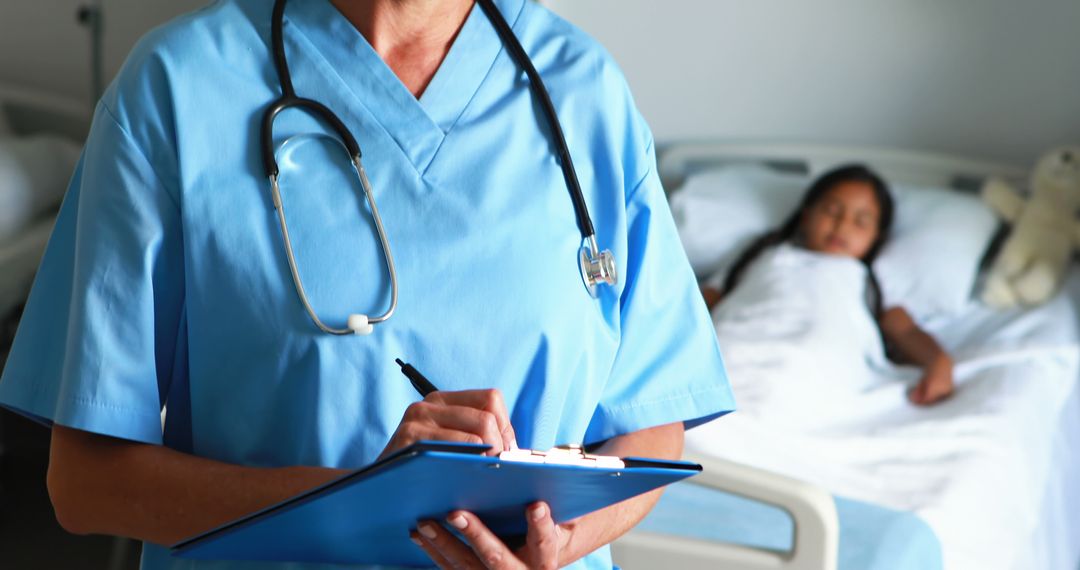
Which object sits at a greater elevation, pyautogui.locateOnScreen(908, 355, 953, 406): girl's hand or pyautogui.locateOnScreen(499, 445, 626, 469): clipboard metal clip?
pyautogui.locateOnScreen(499, 445, 626, 469): clipboard metal clip

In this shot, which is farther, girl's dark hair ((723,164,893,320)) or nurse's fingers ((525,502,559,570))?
girl's dark hair ((723,164,893,320))

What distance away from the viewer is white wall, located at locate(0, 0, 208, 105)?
241 cm

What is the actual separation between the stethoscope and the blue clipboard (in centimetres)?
16

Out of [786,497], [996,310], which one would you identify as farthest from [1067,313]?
[786,497]

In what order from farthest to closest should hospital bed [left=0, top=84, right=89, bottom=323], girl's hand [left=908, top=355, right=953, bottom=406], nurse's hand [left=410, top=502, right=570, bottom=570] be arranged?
1. hospital bed [left=0, top=84, right=89, bottom=323]
2. girl's hand [left=908, top=355, right=953, bottom=406]
3. nurse's hand [left=410, top=502, right=570, bottom=570]

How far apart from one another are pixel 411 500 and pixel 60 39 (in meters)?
2.05

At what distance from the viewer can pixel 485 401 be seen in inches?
31.7

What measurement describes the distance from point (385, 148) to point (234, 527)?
A: 0.35 metres

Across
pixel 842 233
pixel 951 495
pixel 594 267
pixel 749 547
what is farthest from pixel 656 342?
pixel 842 233

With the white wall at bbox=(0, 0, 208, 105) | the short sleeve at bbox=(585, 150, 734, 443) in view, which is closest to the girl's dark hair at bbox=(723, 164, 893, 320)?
the white wall at bbox=(0, 0, 208, 105)

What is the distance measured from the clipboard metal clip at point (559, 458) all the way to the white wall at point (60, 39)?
6.60 feet

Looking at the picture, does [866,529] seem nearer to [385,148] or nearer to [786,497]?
[786,497]

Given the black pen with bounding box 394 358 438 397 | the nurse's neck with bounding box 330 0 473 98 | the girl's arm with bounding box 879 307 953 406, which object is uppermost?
the nurse's neck with bounding box 330 0 473 98

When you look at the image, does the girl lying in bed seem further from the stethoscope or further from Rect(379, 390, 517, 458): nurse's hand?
Rect(379, 390, 517, 458): nurse's hand
